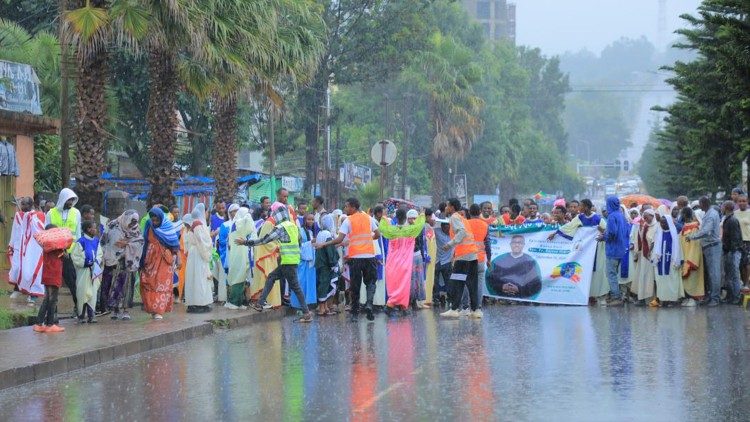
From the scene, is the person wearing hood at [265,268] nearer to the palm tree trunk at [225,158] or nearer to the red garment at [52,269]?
the red garment at [52,269]

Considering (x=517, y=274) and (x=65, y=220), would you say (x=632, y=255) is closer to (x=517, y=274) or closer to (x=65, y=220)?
(x=517, y=274)

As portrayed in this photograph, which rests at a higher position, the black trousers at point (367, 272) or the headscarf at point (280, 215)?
the headscarf at point (280, 215)

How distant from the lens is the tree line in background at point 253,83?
22.8m

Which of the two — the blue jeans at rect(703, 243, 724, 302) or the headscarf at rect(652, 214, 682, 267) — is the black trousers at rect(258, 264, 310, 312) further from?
the blue jeans at rect(703, 243, 724, 302)

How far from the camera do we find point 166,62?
2453cm

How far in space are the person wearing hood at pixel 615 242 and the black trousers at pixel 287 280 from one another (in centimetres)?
593

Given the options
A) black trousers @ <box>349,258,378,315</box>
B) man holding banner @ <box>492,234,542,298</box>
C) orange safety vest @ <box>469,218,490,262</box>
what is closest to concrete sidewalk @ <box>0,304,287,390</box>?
black trousers @ <box>349,258,378,315</box>

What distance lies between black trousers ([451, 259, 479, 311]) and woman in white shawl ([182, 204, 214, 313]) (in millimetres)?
3610

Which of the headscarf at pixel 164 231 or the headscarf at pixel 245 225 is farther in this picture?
the headscarf at pixel 245 225

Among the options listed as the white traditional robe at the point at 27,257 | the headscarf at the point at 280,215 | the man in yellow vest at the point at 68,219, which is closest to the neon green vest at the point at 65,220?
the man in yellow vest at the point at 68,219

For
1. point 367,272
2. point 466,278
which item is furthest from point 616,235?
point 367,272

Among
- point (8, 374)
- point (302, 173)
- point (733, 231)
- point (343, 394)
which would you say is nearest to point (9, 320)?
point (8, 374)

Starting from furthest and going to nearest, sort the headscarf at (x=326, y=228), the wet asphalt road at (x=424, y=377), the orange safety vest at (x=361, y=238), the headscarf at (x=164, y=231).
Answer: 1. the headscarf at (x=326, y=228)
2. the orange safety vest at (x=361, y=238)
3. the headscarf at (x=164, y=231)
4. the wet asphalt road at (x=424, y=377)

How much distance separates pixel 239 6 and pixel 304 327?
8863 millimetres
